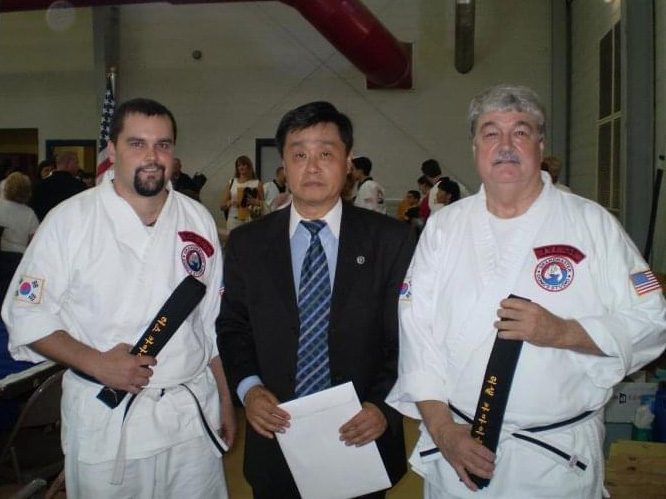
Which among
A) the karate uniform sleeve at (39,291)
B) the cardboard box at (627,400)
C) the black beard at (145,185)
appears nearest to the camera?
the karate uniform sleeve at (39,291)

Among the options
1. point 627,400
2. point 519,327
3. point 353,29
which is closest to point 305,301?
point 519,327

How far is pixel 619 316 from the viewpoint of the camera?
1.54m

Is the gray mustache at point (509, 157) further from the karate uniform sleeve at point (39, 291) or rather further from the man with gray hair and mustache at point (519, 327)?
the karate uniform sleeve at point (39, 291)

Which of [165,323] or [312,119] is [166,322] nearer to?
[165,323]

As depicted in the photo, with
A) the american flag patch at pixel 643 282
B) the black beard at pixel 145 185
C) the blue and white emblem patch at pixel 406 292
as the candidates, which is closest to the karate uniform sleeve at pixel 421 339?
the blue and white emblem patch at pixel 406 292

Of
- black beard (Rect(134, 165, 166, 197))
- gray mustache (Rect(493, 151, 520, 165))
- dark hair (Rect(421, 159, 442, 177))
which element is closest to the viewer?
gray mustache (Rect(493, 151, 520, 165))

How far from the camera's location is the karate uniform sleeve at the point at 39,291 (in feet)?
5.94

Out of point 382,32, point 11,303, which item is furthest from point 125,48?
point 11,303

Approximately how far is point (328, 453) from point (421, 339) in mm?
409

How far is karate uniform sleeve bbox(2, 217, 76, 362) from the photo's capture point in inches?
71.3

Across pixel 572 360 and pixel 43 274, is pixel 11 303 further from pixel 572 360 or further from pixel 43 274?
pixel 572 360

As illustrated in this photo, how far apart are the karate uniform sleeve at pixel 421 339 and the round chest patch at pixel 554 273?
27cm

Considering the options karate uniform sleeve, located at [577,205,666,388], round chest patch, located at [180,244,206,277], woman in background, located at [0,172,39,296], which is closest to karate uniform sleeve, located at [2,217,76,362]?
round chest patch, located at [180,244,206,277]

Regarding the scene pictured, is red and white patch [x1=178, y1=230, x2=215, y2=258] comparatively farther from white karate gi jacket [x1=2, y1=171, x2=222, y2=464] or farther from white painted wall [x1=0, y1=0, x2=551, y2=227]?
white painted wall [x1=0, y1=0, x2=551, y2=227]
